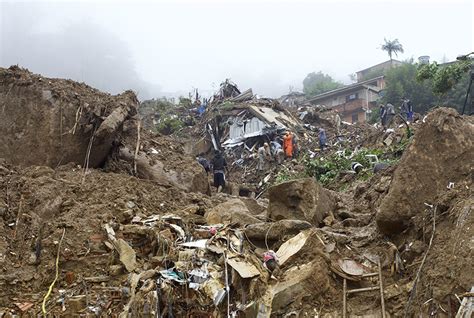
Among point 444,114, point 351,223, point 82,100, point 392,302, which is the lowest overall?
point 392,302

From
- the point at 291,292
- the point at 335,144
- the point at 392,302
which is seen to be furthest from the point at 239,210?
the point at 335,144

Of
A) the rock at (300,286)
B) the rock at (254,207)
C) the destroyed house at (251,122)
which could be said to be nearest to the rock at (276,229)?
the rock at (300,286)

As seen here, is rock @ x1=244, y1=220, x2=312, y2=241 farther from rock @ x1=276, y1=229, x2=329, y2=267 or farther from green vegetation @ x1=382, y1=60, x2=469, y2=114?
green vegetation @ x1=382, y1=60, x2=469, y2=114

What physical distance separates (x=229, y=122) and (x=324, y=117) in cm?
605

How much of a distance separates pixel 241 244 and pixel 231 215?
1007 mm

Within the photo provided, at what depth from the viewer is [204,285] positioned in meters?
4.77

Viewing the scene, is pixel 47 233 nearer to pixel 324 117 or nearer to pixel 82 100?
pixel 82 100

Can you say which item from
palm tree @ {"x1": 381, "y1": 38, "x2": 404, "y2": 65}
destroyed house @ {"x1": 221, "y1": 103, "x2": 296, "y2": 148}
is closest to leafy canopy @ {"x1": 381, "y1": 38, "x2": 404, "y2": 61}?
palm tree @ {"x1": 381, "y1": 38, "x2": 404, "y2": 65}

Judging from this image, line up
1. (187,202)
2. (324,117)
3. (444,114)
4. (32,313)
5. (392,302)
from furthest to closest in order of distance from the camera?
(324,117) < (187,202) < (444,114) < (32,313) < (392,302)

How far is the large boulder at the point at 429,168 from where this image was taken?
479cm

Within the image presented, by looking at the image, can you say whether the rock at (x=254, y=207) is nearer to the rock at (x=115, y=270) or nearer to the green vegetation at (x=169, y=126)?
the rock at (x=115, y=270)

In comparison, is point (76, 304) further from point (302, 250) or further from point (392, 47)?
point (392, 47)

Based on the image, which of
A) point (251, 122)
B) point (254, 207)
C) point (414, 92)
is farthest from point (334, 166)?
point (414, 92)

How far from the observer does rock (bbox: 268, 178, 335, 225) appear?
6215 millimetres
